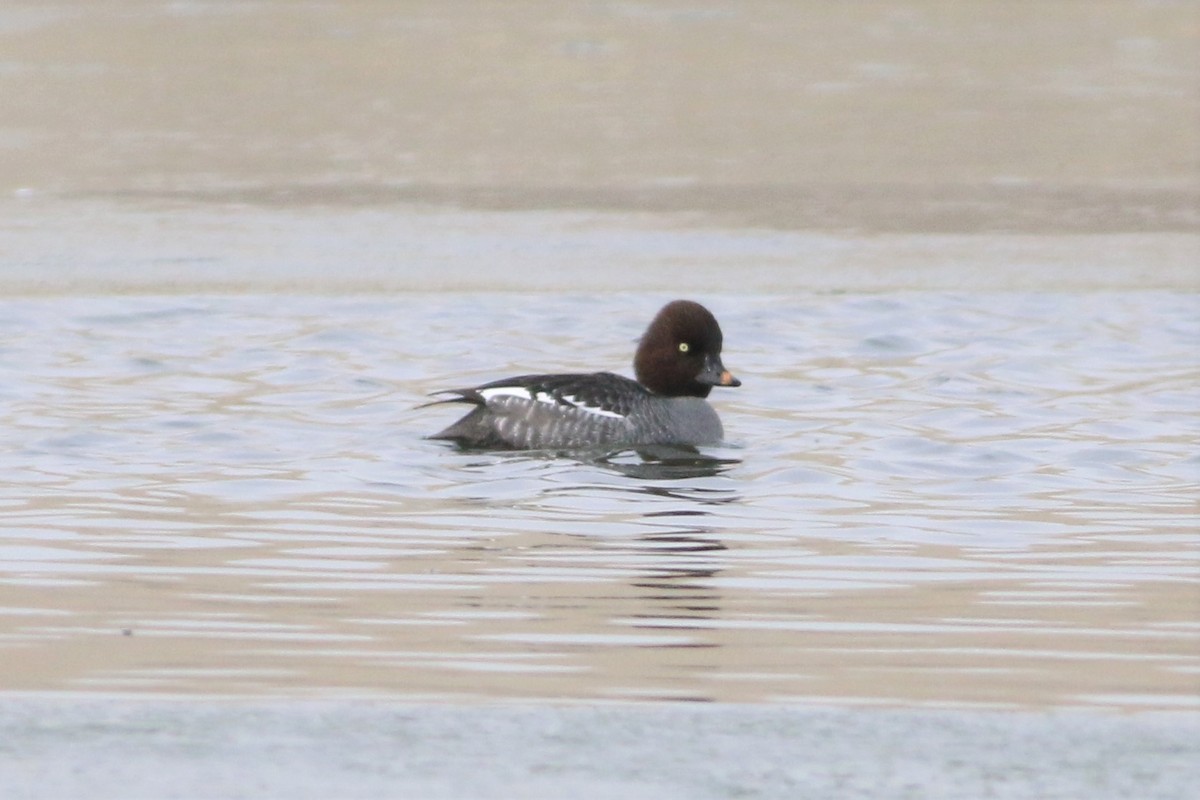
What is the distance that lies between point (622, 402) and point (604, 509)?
1679 millimetres

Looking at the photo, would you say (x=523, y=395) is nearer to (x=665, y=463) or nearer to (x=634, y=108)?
(x=665, y=463)

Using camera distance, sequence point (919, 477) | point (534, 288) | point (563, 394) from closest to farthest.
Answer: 1. point (919, 477)
2. point (563, 394)
3. point (534, 288)

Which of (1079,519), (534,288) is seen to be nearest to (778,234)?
(534,288)

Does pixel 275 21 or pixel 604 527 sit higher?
pixel 275 21

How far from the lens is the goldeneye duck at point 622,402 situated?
9.12m

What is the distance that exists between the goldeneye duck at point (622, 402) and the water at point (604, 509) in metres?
0.18

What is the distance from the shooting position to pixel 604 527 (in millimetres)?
7316

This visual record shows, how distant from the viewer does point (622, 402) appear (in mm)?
9344

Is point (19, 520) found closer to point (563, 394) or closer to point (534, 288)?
point (563, 394)

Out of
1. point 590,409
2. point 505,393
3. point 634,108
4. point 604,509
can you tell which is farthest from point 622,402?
point 634,108

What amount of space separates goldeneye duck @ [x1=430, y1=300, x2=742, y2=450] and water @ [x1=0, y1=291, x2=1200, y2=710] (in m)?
0.18

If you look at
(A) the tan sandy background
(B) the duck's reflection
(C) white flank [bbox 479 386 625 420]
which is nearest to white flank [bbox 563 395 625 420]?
(C) white flank [bbox 479 386 625 420]

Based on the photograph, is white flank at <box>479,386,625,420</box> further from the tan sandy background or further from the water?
the tan sandy background

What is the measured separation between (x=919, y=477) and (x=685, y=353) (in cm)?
193
